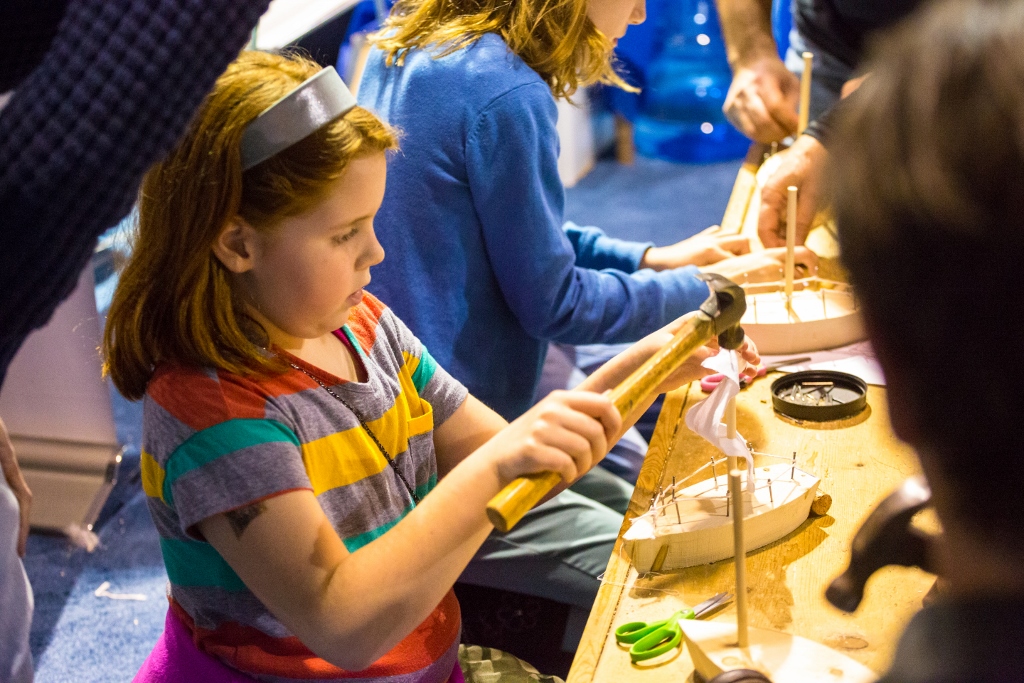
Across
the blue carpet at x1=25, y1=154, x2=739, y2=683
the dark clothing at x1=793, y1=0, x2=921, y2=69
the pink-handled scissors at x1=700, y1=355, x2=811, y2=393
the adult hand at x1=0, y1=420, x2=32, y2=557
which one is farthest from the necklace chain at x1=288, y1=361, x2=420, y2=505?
the dark clothing at x1=793, y1=0, x2=921, y2=69

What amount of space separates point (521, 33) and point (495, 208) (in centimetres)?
24

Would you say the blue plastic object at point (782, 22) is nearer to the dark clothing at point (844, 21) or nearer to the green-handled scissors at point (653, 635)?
the dark clothing at point (844, 21)

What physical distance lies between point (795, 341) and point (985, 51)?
105 cm

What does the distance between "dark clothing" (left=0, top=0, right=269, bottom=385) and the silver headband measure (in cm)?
37

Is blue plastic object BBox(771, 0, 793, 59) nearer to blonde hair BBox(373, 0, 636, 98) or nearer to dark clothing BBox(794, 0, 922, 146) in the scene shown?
dark clothing BBox(794, 0, 922, 146)

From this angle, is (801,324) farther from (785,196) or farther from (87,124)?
(87,124)

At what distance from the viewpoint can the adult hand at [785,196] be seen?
1736 mm

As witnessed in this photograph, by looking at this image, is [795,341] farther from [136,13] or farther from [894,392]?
[136,13]

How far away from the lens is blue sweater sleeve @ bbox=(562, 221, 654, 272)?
5.75 feet

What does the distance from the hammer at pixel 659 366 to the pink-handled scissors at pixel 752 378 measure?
0.39 m

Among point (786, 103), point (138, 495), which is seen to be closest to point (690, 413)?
point (786, 103)

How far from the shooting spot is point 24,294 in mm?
497

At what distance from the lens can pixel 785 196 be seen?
5.73ft

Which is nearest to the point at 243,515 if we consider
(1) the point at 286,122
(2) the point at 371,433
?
(2) the point at 371,433
